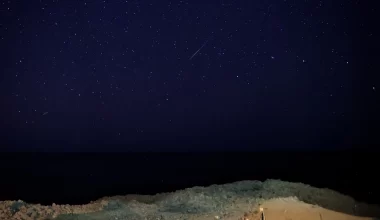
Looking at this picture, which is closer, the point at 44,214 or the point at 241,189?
the point at 44,214

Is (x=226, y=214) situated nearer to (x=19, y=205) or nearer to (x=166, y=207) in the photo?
(x=166, y=207)

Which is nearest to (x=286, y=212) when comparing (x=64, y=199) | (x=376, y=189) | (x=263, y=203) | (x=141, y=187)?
(x=263, y=203)

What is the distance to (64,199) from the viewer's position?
28.5 m

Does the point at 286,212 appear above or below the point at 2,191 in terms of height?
below

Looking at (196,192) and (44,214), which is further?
(196,192)

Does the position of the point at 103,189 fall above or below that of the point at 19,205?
above

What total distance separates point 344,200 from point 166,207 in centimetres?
677

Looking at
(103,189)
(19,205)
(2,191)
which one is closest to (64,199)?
(103,189)

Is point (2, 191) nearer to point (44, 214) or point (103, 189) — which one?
point (103, 189)

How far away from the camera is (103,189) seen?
3562 cm

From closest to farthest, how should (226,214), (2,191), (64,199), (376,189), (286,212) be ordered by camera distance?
(286,212)
(226,214)
(376,189)
(64,199)
(2,191)

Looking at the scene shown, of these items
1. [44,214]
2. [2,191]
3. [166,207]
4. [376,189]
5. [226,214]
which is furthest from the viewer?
[2,191]

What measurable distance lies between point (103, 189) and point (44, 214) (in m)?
23.3

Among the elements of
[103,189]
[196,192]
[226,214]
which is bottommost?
[226,214]
